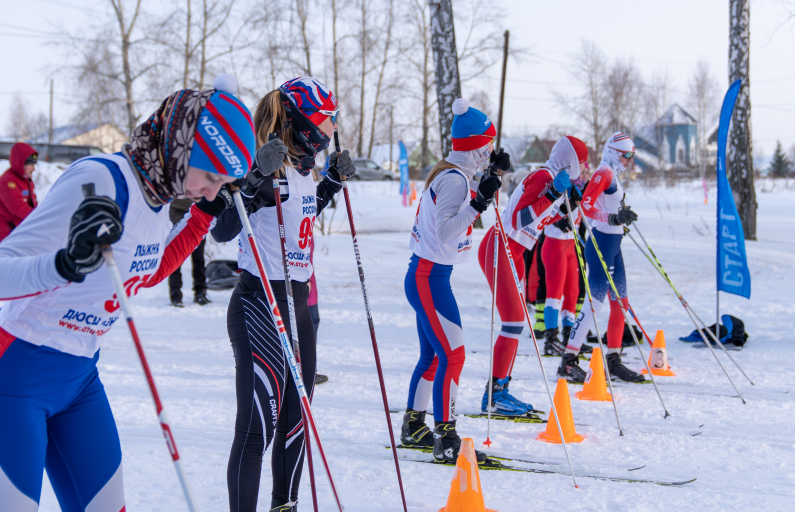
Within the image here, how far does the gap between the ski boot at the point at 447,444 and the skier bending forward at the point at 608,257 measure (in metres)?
2.09

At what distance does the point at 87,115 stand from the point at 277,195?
23047 millimetres

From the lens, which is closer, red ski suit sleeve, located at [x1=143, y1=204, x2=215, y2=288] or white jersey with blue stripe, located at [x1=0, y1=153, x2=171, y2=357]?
white jersey with blue stripe, located at [x1=0, y1=153, x2=171, y2=357]

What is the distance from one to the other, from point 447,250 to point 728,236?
14.2 ft

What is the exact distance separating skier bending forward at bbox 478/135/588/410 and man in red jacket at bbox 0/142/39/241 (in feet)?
18.7

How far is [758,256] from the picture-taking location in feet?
33.1

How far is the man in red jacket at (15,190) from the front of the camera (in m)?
6.64

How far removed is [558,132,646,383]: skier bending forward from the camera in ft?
16.8

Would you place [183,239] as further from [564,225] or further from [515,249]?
[564,225]

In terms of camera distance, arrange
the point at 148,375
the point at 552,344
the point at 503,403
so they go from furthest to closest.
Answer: the point at 552,344, the point at 503,403, the point at 148,375

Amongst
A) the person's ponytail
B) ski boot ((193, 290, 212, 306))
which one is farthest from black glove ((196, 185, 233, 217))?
ski boot ((193, 290, 212, 306))

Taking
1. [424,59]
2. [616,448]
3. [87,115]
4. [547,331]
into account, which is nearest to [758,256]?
[547,331]

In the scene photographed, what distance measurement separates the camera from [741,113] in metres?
10.9

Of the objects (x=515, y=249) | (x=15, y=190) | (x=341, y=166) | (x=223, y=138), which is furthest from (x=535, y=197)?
(x=15, y=190)

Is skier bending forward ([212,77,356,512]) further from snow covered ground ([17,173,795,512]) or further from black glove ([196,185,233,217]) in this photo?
snow covered ground ([17,173,795,512])
